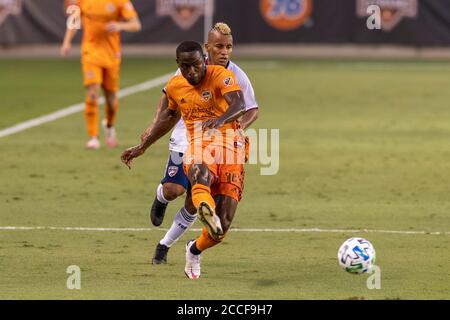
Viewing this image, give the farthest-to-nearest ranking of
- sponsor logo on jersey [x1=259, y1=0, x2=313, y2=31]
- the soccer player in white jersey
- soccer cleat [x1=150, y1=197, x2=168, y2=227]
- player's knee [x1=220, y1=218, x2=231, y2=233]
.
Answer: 1. sponsor logo on jersey [x1=259, y1=0, x2=313, y2=31]
2. soccer cleat [x1=150, y1=197, x2=168, y2=227]
3. the soccer player in white jersey
4. player's knee [x1=220, y1=218, x2=231, y2=233]

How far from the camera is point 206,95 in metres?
10.5

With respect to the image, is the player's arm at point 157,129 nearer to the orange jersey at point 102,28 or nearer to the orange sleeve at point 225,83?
the orange sleeve at point 225,83

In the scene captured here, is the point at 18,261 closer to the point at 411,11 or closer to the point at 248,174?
the point at 248,174

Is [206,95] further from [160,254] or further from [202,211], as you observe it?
[160,254]

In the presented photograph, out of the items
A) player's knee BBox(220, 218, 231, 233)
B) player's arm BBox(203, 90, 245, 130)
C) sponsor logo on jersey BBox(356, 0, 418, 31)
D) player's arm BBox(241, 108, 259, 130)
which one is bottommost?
player's knee BBox(220, 218, 231, 233)

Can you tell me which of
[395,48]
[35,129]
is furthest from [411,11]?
[35,129]

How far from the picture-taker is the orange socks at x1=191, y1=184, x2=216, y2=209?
9.84 metres

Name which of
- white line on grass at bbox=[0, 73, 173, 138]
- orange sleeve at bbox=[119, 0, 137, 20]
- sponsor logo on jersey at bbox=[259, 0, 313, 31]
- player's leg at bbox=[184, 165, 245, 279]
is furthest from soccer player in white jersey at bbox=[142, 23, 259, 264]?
sponsor logo on jersey at bbox=[259, 0, 313, 31]

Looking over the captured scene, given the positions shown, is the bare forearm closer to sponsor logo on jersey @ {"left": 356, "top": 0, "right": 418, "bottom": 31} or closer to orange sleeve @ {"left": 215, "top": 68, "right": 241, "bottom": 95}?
orange sleeve @ {"left": 215, "top": 68, "right": 241, "bottom": 95}

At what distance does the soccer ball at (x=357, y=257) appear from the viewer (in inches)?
393

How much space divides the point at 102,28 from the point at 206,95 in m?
9.43

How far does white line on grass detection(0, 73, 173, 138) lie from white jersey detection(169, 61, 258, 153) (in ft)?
31.9

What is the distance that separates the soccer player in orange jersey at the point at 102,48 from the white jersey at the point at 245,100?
25.5 feet

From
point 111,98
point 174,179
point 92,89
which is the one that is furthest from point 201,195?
point 111,98
